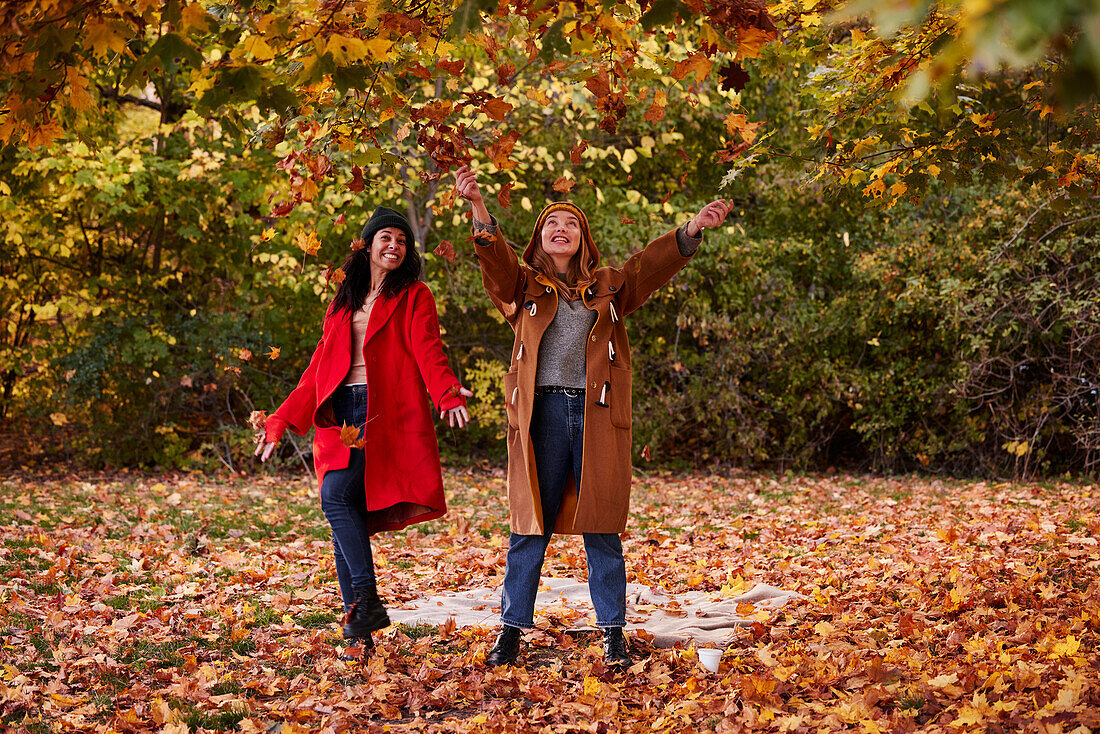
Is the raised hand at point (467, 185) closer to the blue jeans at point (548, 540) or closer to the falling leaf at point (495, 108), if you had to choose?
the falling leaf at point (495, 108)

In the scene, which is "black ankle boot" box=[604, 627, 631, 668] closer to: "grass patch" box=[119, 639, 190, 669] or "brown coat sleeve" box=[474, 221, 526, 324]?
"brown coat sleeve" box=[474, 221, 526, 324]

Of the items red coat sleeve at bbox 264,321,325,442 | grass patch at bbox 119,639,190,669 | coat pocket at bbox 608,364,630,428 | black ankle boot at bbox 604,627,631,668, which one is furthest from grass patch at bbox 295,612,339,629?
coat pocket at bbox 608,364,630,428

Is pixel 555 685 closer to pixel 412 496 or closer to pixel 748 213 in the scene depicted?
pixel 412 496

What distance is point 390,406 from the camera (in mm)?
3859

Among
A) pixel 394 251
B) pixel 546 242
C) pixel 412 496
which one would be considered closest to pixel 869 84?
pixel 546 242

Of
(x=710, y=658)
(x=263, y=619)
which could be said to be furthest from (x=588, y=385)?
(x=263, y=619)

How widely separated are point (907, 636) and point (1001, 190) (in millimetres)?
8714

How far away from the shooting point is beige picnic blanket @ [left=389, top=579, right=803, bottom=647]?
4.24 m

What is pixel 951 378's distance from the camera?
1177 centimetres

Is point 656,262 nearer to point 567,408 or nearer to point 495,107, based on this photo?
point 567,408

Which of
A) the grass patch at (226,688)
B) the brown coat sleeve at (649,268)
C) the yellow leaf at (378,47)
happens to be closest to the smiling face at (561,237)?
the brown coat sleeve at (649,268)

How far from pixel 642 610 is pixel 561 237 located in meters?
2.02

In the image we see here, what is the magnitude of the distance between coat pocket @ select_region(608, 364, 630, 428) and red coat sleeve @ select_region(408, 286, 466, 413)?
62cm

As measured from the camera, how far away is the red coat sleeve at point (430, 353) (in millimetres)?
3764
